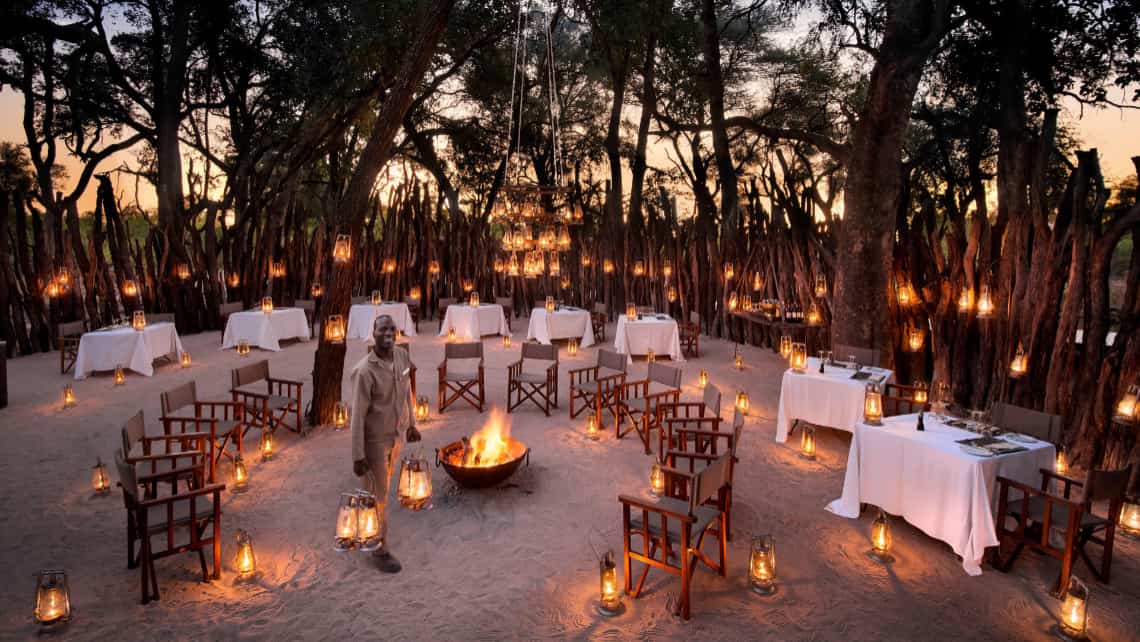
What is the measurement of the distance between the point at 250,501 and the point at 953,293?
24.9 ft

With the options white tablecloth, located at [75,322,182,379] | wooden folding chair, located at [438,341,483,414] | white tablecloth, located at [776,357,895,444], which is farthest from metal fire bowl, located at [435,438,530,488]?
white tablecloth, located at [75,322,182,379]

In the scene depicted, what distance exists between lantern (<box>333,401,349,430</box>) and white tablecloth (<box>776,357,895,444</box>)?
A: 4.97m

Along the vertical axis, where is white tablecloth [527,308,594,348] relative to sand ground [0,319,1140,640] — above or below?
above

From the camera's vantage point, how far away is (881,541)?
425cm

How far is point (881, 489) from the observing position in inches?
182

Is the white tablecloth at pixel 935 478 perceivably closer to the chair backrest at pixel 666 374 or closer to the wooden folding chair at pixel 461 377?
the chair backrest at pixel 666 374

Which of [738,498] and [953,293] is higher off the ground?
[953,293]

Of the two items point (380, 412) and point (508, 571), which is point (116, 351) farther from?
point (508, 571)

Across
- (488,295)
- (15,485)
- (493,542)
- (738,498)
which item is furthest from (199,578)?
(488,295)

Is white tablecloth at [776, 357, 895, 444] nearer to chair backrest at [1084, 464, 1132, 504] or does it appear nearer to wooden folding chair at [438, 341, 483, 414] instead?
chair backrest at [1084, 464, 1132, 504]

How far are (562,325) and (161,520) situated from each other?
331 inches

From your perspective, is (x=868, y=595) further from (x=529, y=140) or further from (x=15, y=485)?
(x=529, y=140)

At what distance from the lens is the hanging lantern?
10.7 ft

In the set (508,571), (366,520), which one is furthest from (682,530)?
(366,520)
